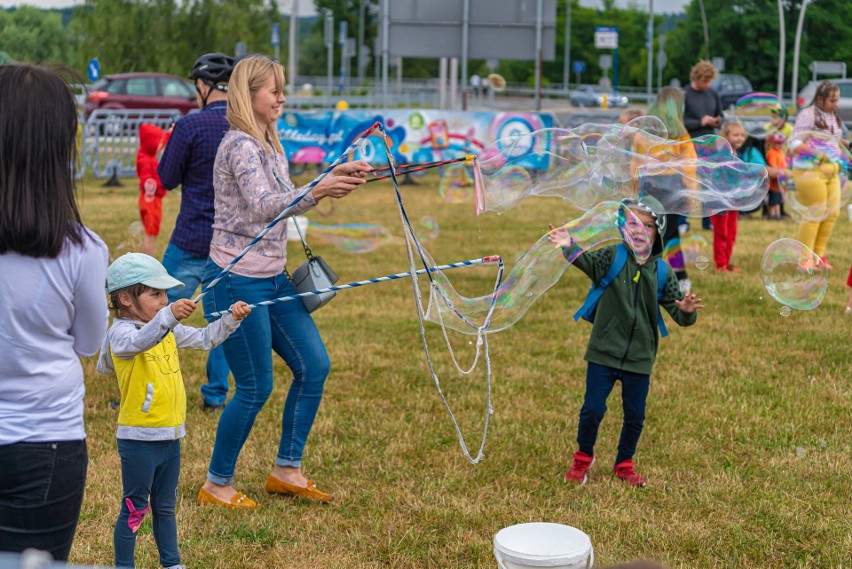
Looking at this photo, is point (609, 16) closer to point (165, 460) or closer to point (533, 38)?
point (533, 38)

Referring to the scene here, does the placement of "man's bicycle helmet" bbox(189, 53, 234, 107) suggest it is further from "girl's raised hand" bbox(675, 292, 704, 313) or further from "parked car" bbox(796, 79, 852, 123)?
"parked car" bbox(796, 79, 852, 123)

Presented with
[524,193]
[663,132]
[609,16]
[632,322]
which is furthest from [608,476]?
[609,16]

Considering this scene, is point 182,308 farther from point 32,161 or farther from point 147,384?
point 32,161

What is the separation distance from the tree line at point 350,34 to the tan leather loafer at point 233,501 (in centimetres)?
898

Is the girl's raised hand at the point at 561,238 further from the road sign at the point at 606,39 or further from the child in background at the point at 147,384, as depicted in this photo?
the road sign at the point at 606,39

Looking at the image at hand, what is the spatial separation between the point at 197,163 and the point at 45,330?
298cm

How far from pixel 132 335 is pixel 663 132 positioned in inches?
151

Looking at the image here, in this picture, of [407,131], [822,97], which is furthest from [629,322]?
[407,131]

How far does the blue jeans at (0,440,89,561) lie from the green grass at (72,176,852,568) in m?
1.60

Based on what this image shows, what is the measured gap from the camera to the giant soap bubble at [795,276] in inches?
232

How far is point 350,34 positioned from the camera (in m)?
81.6

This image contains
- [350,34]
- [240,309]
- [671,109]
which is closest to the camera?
[240,309]

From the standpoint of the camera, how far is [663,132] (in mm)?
6344

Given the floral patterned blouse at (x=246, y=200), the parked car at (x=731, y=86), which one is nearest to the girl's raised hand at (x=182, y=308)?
the floral patterned blouse at (x=246, y=200)
